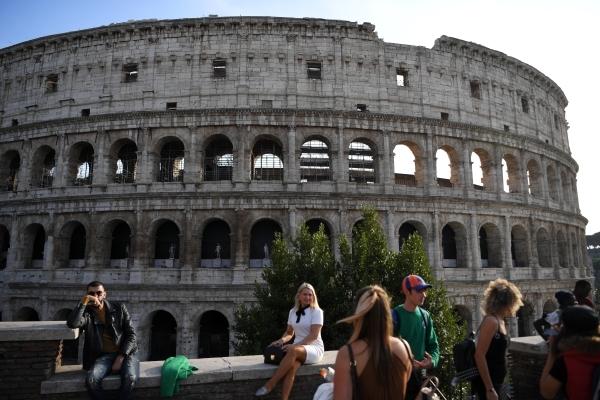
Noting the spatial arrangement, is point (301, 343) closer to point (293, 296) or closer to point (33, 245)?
point (293, 296)

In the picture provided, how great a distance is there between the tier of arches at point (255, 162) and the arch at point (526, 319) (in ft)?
23.7

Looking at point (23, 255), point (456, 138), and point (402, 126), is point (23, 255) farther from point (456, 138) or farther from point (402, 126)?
point (456, 138)

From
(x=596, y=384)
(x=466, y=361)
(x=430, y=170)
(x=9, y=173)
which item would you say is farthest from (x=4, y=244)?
(x=596, y=384)

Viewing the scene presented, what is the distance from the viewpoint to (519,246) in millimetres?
24938

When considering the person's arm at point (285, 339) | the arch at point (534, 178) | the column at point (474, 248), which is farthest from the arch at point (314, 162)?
the person's arm at point (285, 339)

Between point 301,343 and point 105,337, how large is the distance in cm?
294

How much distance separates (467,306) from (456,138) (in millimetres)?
9941

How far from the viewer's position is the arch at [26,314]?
22141 millimetres

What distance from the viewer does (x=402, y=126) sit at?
74.4 feet

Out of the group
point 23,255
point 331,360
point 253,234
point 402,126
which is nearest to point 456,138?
point 402,126

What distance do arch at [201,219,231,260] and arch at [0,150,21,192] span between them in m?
12.8

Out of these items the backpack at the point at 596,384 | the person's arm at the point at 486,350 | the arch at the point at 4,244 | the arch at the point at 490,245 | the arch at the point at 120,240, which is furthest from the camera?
the arch at the point at 4,244

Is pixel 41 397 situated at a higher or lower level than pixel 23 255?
lower

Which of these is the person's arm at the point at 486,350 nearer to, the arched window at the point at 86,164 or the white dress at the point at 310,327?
the white dress at the point at 310,327
